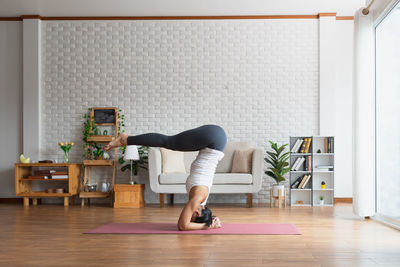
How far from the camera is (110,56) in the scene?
8258 mm

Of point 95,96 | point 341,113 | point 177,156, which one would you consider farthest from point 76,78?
point 341,113

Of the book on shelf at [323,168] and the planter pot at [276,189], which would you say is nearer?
the planter pot at [276,189]

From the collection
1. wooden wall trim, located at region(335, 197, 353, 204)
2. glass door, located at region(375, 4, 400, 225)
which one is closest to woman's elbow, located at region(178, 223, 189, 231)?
glass door, located at region(375, 4, 400, 225)

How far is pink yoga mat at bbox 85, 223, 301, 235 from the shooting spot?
14.4 feet

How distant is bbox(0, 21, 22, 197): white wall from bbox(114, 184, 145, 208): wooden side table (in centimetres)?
221

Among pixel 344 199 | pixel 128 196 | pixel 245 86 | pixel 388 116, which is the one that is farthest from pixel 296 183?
pixel 128 196

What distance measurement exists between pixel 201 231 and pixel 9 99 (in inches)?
208

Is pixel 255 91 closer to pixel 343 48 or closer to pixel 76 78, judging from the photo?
pixel 343 48

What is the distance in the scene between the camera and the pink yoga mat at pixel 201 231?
4375 mm

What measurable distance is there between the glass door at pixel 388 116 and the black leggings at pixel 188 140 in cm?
191

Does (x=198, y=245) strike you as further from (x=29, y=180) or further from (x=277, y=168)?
(x=29, y=180)

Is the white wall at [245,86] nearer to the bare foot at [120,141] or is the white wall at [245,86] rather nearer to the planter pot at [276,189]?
the planter pot at [276,189]

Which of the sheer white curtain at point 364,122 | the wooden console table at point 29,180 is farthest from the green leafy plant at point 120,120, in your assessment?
the sheer white curtain at point 364,122

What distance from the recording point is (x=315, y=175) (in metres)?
7.58
